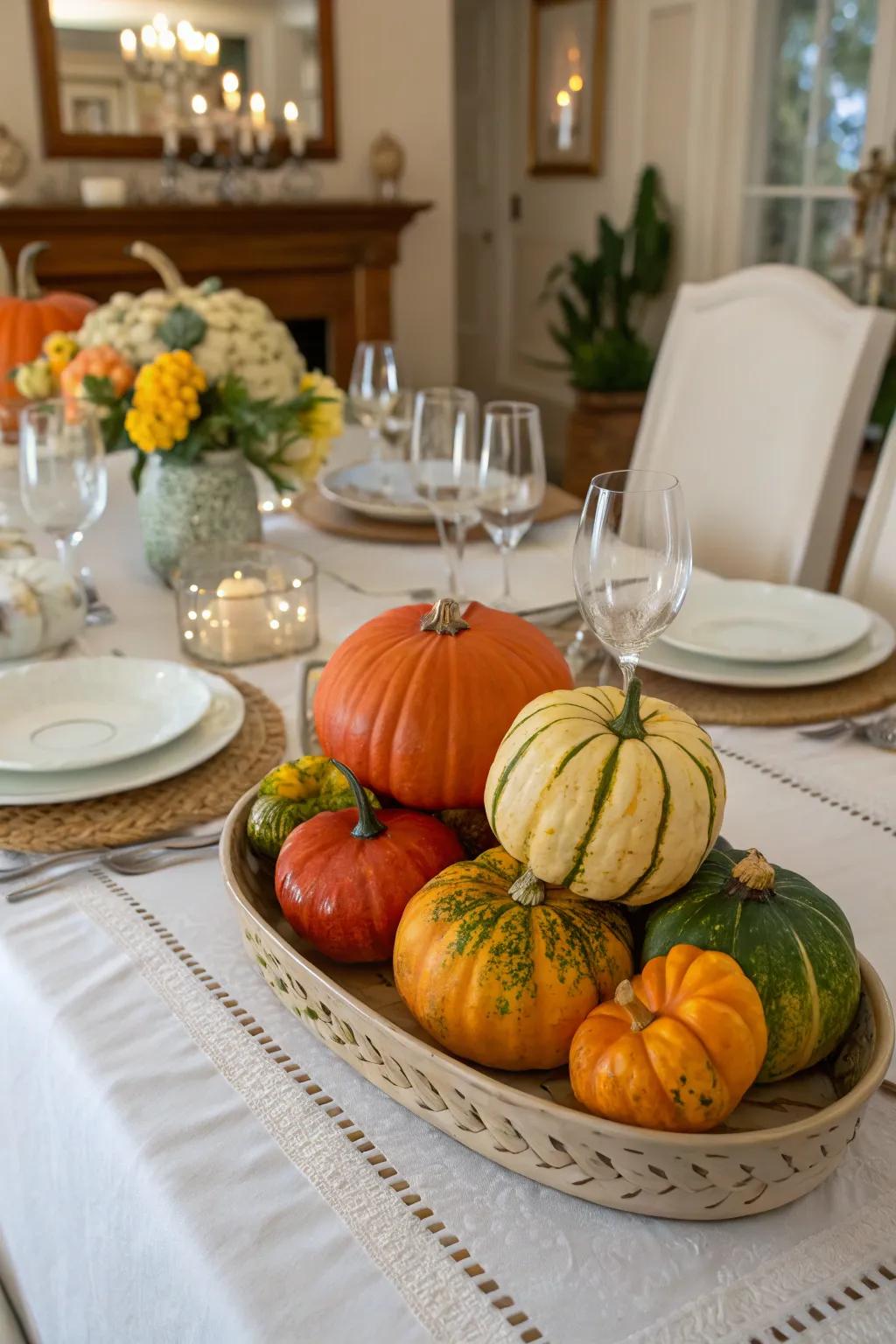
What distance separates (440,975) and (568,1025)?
0.06 metres

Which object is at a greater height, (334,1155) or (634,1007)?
(634,1007)

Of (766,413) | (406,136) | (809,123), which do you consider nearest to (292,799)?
(766,413)

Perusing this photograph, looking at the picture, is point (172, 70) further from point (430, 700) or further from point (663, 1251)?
point (663, 1251)

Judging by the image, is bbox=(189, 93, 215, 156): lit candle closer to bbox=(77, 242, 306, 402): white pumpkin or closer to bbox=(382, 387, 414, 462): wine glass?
bbox=(382, 387, 414, 462): wine glass

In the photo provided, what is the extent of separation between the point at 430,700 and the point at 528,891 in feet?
0.63

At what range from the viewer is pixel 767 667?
1.14m

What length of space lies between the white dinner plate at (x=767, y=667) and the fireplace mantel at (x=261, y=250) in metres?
3.44

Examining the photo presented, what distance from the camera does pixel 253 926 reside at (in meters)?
0.66

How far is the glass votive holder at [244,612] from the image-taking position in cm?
123

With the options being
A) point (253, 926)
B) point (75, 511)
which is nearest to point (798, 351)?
point (75, 511)

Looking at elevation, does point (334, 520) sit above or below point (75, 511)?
below

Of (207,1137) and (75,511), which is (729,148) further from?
(207,1137)

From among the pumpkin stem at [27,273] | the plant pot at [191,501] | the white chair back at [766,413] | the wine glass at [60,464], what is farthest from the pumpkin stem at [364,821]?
the pumpkin stem at [27,273]

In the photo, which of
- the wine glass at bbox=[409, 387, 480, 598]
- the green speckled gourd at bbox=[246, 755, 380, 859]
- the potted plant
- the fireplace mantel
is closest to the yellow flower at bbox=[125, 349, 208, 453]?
the wine glass at bbox=[409, 387, 480, 598]
